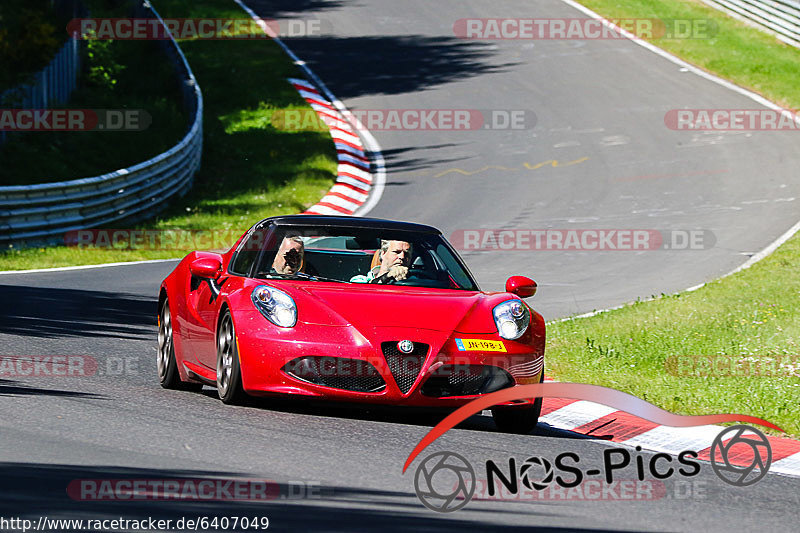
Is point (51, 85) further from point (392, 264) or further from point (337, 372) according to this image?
point (337, 372)

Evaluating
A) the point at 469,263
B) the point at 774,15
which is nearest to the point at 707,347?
the point at 469,263

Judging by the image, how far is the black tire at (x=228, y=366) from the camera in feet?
26.7

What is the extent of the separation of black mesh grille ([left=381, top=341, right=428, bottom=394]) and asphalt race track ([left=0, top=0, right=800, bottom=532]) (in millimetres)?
315

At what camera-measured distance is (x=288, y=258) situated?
8.98 metres

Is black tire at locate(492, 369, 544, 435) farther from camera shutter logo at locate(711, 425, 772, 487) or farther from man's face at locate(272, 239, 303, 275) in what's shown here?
man's face at locate(272, 239, 303, 275)

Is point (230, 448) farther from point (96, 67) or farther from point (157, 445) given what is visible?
point (96, 67)

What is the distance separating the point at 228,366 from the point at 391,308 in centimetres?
113

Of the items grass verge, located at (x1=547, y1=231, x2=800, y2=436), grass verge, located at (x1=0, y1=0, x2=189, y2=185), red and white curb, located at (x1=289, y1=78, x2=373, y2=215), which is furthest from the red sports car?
grass verge, located at (x1=0, y1=0, x2=189, y2=185)

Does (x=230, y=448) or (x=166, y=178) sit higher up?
(x=230, y=448)

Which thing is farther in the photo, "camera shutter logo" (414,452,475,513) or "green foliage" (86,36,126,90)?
"green foliage" (86,36,126,90)

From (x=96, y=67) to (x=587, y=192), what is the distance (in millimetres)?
12273

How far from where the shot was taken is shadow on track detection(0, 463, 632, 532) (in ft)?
17.6

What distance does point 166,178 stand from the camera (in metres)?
23.7

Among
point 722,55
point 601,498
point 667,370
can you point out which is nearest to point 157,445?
point 601,498
